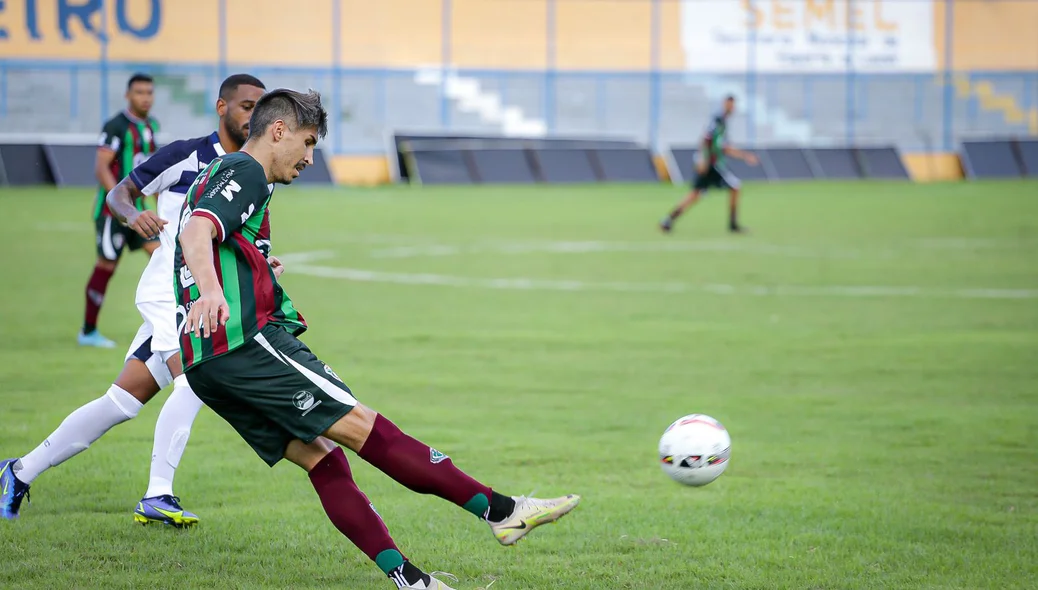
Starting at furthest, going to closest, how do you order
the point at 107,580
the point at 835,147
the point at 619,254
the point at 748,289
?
the point at 835,147
the point at 619,254
the point at 748,289
the point at 107,580

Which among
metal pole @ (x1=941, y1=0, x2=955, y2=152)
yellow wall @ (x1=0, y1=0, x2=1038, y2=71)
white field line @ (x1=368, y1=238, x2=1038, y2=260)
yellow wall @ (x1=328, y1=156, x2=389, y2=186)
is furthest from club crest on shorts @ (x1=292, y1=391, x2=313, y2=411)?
metal pole @ (x1=941, y1=0, x2=955, y2=152)

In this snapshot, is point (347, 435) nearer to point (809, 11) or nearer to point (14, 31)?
point (14, 31)

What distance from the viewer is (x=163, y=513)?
5617mm

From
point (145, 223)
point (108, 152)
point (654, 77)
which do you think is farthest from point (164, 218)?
point (654, 77)

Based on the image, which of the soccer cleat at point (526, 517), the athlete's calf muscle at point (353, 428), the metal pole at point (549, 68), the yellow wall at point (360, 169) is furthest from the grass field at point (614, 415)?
the metal pole at point (549, 68)

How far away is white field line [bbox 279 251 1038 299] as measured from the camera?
555 inches

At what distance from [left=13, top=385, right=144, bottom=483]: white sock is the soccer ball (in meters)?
2.31

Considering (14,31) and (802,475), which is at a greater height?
(14,31)

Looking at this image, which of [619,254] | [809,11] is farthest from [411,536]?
[809,11]

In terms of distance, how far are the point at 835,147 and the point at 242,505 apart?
131ft

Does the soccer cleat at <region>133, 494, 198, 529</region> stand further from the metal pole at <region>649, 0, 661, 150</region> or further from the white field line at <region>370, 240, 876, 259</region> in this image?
the metal pole at <region>649, 0, 661, 150</region>

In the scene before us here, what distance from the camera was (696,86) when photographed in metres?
45.4

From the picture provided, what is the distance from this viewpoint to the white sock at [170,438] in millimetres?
5730

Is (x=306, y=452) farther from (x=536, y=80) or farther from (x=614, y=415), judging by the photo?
(x=536, y=80)
